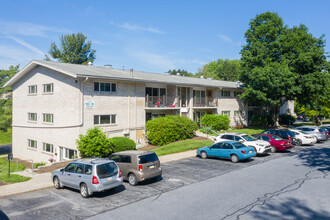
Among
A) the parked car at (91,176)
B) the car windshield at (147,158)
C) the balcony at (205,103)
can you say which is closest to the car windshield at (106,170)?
the parked car at (91,176)

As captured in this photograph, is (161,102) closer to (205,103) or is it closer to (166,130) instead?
(166,130)

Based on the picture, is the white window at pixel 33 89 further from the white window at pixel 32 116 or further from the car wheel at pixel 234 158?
the car wheel at pixel 234 158

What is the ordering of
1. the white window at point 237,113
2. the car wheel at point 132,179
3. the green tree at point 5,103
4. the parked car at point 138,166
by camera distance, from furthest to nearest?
1. the green tree at point 5,103
2. the white window at point 237,113
3. the car wheel at point 132,179
4. the parked car at point 138,166

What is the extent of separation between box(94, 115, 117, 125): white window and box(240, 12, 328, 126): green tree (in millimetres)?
18857

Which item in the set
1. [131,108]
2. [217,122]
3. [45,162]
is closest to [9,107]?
Result: [45,162]

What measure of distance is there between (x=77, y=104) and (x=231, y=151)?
1269 centimetres

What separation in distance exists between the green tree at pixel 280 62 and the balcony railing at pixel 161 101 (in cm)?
1128

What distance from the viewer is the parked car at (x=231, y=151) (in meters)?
17.3

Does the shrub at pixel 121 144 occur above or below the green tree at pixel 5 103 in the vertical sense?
below

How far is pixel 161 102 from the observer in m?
28.8

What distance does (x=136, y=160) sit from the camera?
12.8 m

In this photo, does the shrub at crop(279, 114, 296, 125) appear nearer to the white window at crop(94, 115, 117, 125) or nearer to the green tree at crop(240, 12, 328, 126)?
the green tree at crop(240, 12, 328, 126)

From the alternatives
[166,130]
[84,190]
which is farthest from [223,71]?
[84,190]

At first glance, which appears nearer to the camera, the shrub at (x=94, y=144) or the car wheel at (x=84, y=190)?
the car wheel at (x=84, y=190)
